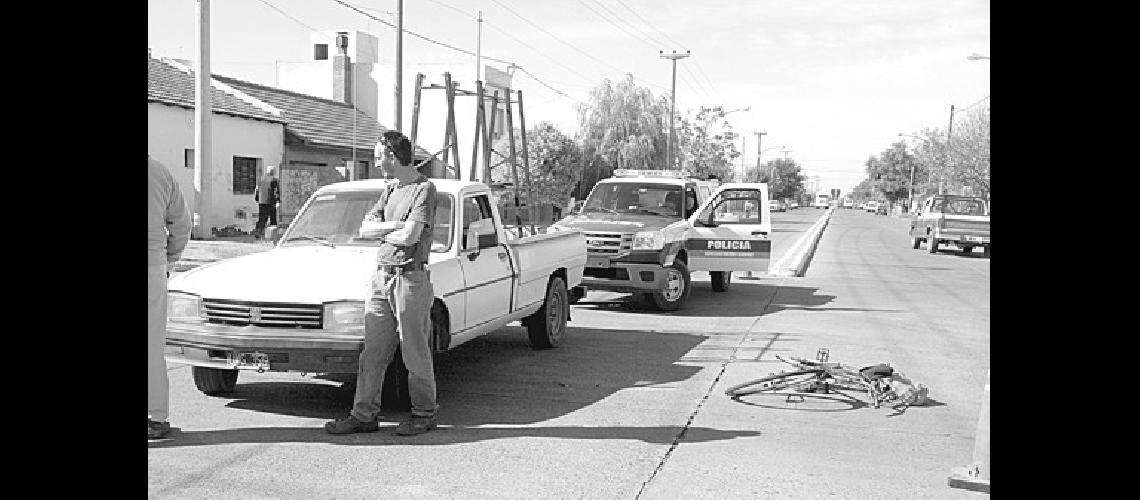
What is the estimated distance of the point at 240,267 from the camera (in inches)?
308

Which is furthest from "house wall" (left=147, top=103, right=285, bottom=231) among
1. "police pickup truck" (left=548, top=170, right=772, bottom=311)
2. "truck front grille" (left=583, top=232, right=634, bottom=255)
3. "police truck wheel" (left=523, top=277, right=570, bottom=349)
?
"police truck wheel" (left=523, top=277, right=570, bottom=349)

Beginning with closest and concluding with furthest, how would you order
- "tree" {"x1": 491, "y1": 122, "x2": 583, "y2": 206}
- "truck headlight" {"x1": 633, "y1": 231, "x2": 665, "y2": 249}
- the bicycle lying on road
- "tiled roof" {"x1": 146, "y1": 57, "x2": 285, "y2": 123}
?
the bicycle lying on road < "truck headlight" {"x1": 633, "y1": 231, "x2": 665, "y2": 249} < "tiled roof" {"x1": 146, "y1": 57, "x2": 285, "y2": 123} < "tree" {"x1": 491, "y1": 122, "x2": 583, "y2": 206}

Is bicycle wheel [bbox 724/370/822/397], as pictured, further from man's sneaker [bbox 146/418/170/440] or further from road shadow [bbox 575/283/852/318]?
road shadow [bbox 575/283/852/318]

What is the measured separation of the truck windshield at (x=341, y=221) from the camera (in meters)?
8.64

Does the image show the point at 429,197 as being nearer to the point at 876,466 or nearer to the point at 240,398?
the point at 240,398

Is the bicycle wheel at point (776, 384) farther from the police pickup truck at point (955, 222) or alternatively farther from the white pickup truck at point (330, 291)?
the police pickup truck at point (955, 222)

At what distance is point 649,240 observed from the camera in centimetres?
1402

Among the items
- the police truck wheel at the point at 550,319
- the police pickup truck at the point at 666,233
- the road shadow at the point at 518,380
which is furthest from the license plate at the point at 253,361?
the police pickup truck at the point at 666,233

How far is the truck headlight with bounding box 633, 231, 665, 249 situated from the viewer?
14.0 metres

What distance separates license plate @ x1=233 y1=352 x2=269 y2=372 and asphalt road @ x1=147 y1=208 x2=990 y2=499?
366 millimetres

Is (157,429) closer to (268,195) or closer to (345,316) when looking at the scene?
(345,316)

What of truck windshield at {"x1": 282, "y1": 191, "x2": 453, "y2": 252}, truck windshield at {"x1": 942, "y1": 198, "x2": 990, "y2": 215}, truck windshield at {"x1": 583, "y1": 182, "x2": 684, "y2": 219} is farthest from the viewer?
truck windshield at {"x1": 942, "y1": 198, "x2": 990, "y2": 215}

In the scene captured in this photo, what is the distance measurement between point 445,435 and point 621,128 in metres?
50.9
